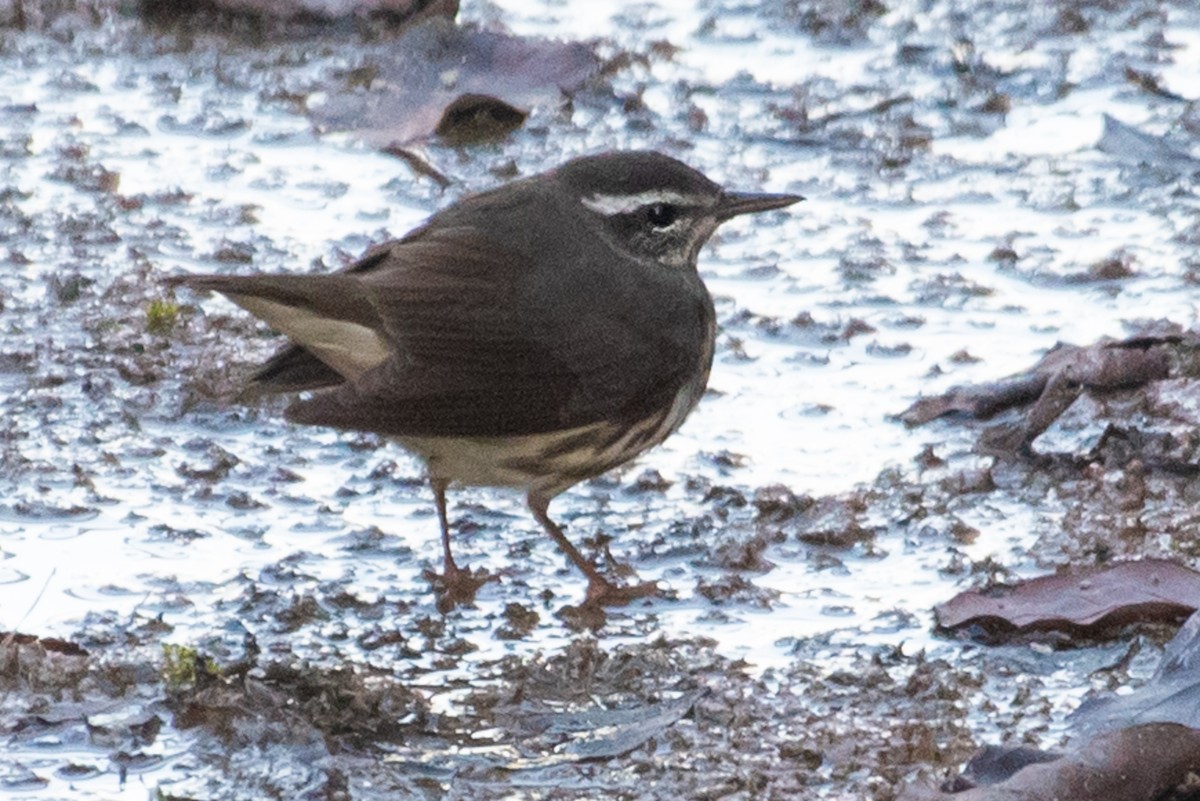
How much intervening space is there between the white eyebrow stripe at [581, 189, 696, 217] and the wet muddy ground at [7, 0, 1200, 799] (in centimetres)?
78

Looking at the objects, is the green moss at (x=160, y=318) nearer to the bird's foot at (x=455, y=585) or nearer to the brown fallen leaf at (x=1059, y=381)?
the bird's foot at (x=455, y=585)

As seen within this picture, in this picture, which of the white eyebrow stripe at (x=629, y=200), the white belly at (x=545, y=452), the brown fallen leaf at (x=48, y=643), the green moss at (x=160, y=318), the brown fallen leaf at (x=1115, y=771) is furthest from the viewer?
the green moss at (x=160, y=318)

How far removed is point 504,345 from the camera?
5.39 metres

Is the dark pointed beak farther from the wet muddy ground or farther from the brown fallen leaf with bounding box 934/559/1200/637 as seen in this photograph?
the brown fallen leaf with bounding box 934/559/1200/637

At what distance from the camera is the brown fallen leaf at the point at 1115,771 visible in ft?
13.5

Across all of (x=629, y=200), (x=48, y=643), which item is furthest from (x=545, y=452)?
(x=48, y=643)

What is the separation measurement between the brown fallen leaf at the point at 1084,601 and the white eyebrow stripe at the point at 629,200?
1.44 m

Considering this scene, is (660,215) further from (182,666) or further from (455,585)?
(182,666)

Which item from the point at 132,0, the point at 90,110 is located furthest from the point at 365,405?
the point at 132,0

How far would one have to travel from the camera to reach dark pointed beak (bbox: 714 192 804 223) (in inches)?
239

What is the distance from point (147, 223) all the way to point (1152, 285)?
3550mm

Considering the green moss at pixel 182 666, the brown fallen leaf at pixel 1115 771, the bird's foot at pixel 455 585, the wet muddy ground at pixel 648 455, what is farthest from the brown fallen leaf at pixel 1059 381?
the green moss at pixel 182 666

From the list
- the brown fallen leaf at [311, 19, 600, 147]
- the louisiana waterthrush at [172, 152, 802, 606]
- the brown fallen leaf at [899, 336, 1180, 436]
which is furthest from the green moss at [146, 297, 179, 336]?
the brown fallen leaf at [899, 336, 1180, 436]

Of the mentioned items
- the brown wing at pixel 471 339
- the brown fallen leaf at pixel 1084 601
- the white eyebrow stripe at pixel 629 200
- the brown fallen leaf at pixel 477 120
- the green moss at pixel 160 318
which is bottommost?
the green moss at pixel 160 318
